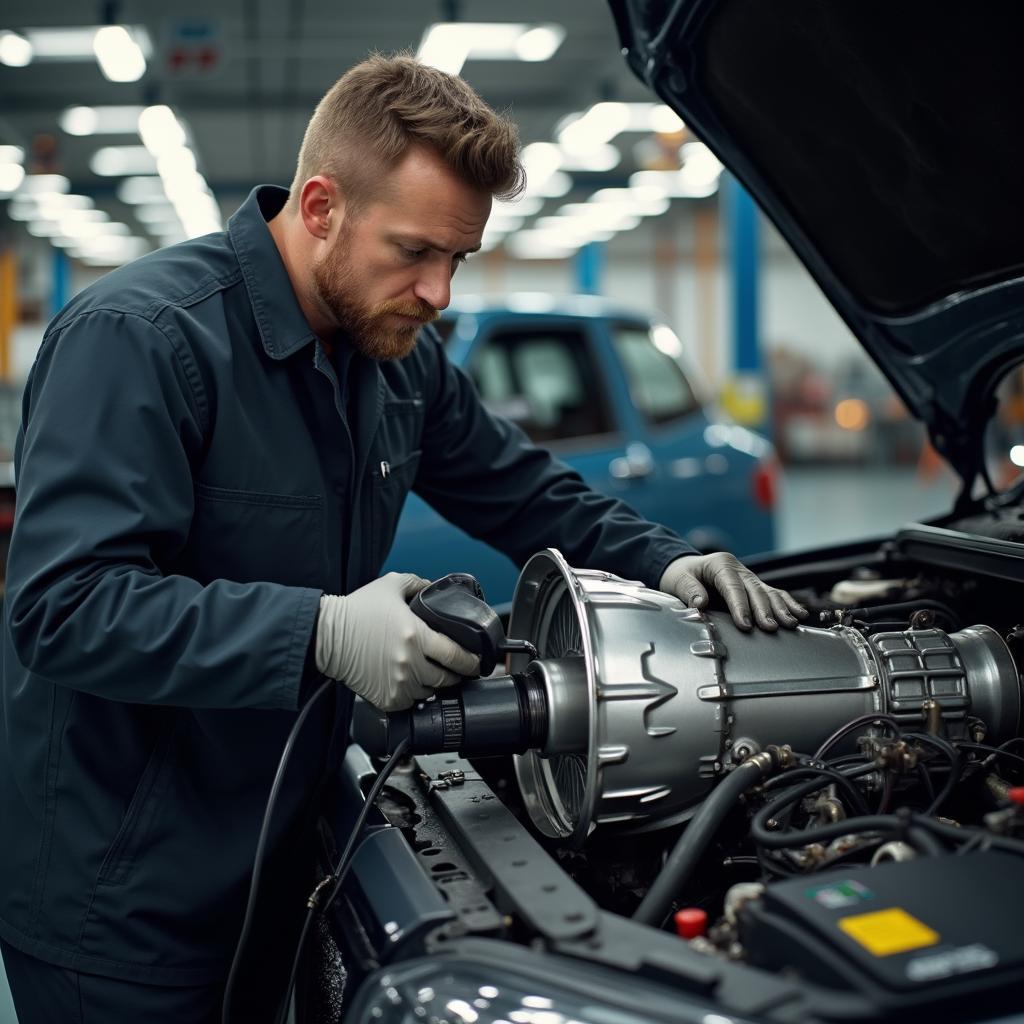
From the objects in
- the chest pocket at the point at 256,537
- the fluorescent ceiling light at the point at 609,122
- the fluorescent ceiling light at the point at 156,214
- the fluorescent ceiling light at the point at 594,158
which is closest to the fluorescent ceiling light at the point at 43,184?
the fluorescent ceiling light at the point at 156,214

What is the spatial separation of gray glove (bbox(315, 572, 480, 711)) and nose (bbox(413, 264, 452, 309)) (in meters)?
0.47

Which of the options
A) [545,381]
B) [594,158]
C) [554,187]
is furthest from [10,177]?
[545,381]

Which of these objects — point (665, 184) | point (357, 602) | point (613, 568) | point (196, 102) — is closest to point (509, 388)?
point (613, 568)

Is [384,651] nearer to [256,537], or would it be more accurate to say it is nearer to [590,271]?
[256,537]

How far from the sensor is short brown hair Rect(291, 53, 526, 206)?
57.4 inches

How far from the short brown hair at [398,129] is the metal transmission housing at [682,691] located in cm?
55

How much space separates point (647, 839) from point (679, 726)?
21 centimetres

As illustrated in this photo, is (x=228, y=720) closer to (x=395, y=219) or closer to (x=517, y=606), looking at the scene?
(x=517, y=606)

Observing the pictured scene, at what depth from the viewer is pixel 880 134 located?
1664 millimetres

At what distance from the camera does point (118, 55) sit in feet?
28.5

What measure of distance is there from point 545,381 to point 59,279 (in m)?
18.0

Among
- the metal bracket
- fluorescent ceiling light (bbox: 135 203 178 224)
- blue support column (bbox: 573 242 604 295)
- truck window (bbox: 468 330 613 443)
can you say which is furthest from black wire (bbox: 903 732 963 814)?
blue support column (bbox: 573 242 604 295)

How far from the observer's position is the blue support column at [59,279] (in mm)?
19594

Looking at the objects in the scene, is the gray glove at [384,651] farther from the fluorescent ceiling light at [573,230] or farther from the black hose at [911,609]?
the fluorescent ceiling light at [573,230]
